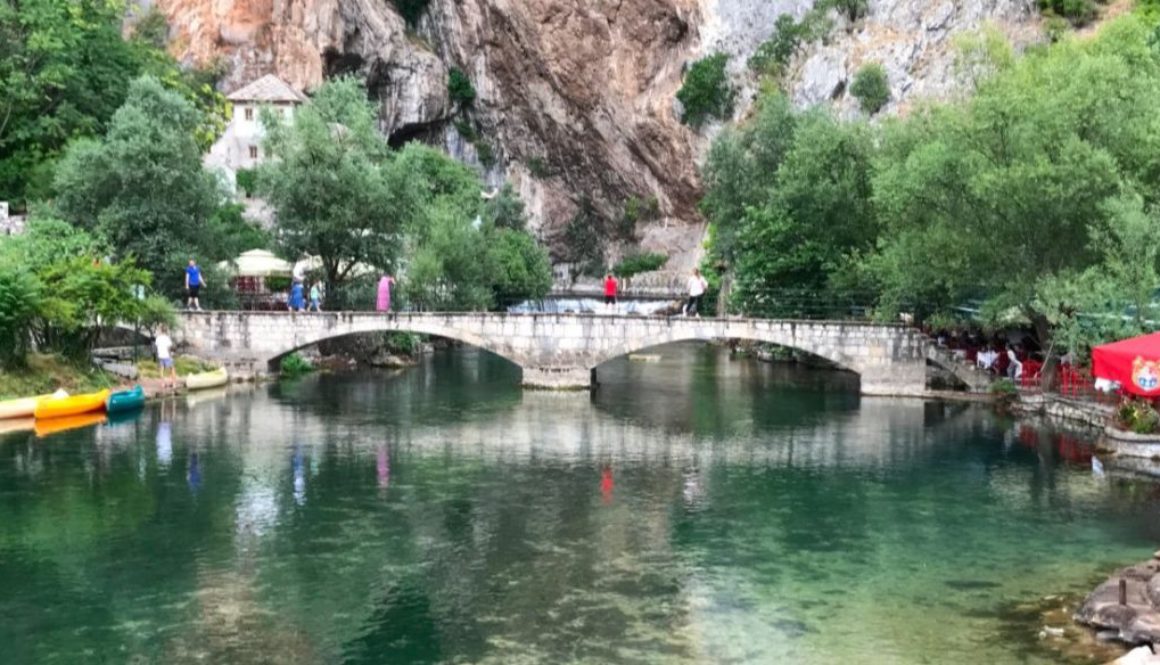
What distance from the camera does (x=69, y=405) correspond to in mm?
34562

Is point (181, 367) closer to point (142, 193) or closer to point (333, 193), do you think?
point (142, 193)

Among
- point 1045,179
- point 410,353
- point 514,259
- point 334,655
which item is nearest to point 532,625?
point 334,655

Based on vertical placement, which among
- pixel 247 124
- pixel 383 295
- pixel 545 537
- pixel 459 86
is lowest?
pixel 545 537

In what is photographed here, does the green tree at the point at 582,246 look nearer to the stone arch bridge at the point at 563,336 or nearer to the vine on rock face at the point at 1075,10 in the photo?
the vine on rock face at the point at 1075,10

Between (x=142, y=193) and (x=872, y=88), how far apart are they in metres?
42.8

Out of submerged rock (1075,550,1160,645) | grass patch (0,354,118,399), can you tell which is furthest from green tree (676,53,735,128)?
submerged rock (1075,550,1160,645)

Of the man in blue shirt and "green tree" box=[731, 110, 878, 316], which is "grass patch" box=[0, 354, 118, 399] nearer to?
the man in blue shirt

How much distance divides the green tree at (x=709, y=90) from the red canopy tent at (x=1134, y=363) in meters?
53.0

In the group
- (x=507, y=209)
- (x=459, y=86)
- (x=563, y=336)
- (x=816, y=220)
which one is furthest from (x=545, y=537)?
(x=459, y=86)

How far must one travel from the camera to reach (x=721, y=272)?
70688mm

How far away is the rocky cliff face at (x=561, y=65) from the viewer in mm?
76312

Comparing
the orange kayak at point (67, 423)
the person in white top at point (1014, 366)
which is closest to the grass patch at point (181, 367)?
the orange kayak at point (67, 423)

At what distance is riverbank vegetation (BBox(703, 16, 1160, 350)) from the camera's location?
32.9m

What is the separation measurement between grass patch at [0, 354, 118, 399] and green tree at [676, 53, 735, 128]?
164ft
